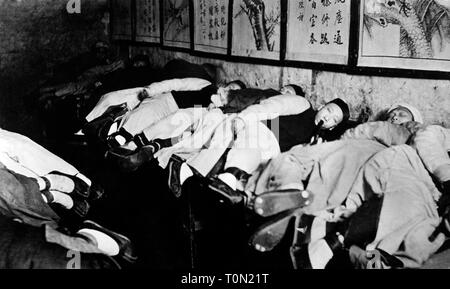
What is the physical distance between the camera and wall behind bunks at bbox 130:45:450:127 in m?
2.86

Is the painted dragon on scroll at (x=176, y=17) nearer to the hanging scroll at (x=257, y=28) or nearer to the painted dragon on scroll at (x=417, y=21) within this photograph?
the hanging scroll at (x=257, y=28)

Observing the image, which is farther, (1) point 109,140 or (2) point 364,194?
(1) point 109,140

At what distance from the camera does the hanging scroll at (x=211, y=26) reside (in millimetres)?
4710

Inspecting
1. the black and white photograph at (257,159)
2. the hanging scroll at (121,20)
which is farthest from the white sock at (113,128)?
the hanging scroll at (121,20)

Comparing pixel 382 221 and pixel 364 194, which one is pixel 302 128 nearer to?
pixel 364 194

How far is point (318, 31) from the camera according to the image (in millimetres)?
3494

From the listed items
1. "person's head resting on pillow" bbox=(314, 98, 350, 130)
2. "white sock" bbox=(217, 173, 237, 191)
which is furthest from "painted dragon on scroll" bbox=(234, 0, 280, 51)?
"white sock" bbox=(217, 173, 237, 191)

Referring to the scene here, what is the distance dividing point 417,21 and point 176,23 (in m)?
3.62

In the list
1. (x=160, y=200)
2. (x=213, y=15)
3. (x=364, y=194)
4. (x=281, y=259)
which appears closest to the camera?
(x=281, y=259)
